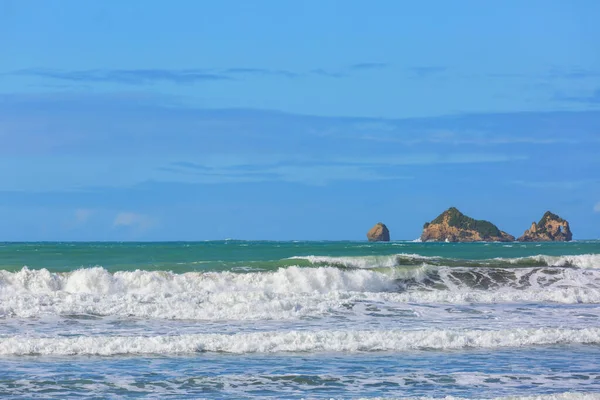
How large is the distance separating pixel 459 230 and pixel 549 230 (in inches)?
551

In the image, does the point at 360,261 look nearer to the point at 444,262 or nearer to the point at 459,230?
the point at 444,262

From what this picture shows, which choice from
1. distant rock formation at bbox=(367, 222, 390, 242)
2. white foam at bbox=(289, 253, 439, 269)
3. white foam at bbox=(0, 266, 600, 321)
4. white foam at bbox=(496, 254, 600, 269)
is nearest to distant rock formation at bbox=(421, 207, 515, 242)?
distant rock formation at bbox=(367, 222, 390, 242)

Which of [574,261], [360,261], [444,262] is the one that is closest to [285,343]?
[360,261]

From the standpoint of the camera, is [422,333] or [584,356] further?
[422,333]

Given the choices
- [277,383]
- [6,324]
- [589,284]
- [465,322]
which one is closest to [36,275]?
[6,324]

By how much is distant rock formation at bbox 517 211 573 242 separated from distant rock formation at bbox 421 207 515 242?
4480 millimetres

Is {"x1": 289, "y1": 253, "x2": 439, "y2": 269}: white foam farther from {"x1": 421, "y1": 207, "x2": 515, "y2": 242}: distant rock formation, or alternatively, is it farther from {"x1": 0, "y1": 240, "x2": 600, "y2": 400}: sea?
{"x1": 421, "y1": 207, "x2": 515, "y2": 242}: distant rock formation

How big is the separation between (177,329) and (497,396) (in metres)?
8.30

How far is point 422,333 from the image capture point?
1596cm

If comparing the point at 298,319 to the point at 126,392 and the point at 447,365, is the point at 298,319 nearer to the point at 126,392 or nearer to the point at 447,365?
the point at 447,365

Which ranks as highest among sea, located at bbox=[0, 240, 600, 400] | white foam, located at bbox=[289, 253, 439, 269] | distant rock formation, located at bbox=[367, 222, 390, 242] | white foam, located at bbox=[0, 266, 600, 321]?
distant rock formation, located at bbox=[367, 222, 390, 242]

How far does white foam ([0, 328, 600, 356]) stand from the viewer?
Result: 47.9 ft

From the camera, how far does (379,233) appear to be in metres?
127

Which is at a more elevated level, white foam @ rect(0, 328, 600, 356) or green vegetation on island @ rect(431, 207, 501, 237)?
green vegetation on island @ rect(431, 207, 501, 237)
